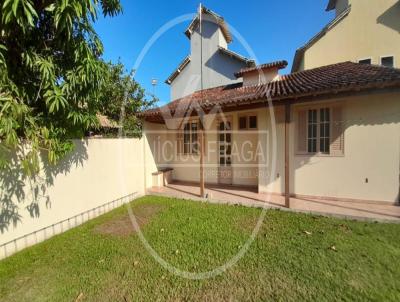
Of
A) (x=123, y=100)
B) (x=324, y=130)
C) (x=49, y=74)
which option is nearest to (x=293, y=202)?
(x=324, y=130)

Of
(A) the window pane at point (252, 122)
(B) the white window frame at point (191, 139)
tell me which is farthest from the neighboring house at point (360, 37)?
(B) the white window frame at point (191, 139)

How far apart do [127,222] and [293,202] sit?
5075 mm

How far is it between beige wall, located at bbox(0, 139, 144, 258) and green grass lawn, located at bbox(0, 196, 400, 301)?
346 mm

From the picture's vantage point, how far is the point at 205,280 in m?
3.31

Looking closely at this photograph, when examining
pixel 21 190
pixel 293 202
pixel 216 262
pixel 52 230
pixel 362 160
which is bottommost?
pixel 216 262

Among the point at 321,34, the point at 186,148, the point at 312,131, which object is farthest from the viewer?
the point at 321,34

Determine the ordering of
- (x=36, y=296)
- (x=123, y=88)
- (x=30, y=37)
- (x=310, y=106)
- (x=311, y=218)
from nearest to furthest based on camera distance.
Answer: (x=36, y=296)
(x=30, y=37)
(x=311, y=218)
(x=310, y=106)
(x=123, y=88)

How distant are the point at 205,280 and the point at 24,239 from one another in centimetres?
400

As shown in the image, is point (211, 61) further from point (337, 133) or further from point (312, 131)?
point (337, 133)

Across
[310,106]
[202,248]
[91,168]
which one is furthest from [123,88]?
[202,248]

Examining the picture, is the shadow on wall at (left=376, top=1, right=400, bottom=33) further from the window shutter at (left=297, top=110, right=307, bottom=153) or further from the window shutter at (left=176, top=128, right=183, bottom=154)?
the window shutter at (left=176, top=128, right=183, bottom=154)

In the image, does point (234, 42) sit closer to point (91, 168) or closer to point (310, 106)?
point (310, 106)

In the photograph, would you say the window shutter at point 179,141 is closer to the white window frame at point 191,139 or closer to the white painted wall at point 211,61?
the white window frame at point 191,139

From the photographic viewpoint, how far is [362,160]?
20.4 ft
